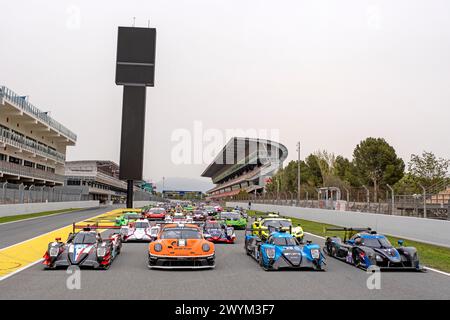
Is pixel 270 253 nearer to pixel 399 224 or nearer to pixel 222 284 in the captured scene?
pixel 222 284

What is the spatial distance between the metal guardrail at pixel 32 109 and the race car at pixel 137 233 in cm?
3655

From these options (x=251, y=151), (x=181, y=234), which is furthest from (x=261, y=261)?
(x=251, y=151)

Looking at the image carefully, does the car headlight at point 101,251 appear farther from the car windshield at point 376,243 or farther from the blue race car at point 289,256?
the car windshield at point 376,243

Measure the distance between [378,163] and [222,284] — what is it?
5502 cm

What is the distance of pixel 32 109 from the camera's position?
200 feet

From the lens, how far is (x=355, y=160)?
62.6m

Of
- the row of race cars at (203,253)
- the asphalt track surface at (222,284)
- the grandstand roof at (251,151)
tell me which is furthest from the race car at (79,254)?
the grandstand roof at (251,151)

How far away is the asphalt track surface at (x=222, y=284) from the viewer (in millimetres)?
8555

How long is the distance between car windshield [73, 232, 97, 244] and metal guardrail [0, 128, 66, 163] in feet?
142

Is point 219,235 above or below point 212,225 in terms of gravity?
below

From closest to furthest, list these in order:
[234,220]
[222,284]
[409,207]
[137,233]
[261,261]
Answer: [222,284] < [261,261] < [137,233] < [409,207] < [234,220]

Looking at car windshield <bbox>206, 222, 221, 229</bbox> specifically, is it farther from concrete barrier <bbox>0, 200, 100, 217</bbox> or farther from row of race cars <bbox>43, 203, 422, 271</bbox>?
concrete barrier <bbox>0, 200, 100, 217</bbox>

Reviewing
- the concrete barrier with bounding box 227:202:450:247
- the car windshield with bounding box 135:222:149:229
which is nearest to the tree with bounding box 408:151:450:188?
the concrete barrier with bounding box 227:202:450:247
